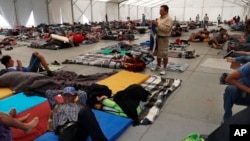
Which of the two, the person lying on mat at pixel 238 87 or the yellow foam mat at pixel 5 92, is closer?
the person lying on mat at pixel 238 87

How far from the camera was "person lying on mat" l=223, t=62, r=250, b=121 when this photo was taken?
249cm

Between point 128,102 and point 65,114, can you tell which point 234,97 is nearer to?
point 128,102

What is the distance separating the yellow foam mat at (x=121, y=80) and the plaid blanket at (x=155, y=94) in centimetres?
18

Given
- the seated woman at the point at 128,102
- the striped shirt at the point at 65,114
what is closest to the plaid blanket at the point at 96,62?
the seated woman at the point at 128,102

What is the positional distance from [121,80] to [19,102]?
6.57ft

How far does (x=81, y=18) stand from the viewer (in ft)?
76.3

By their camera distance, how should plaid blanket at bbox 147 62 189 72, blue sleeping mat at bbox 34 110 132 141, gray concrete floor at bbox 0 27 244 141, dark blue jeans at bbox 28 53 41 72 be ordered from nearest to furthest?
blue sleeping mat at bbox 34 110 132 141
gray concrete floor at bbox 0 27 244 141
dark blue jeans at bbox 28 53 41 72
plaid blanket at bbox 147 62 189 72

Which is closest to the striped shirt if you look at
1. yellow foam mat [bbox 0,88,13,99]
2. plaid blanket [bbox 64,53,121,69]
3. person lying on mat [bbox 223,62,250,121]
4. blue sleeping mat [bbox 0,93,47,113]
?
blue sleeping mat [bbox 0,93,47,113]

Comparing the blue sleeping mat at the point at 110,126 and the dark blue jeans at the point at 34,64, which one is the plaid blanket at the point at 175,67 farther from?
the blue sleeping mat at the point at 110,126

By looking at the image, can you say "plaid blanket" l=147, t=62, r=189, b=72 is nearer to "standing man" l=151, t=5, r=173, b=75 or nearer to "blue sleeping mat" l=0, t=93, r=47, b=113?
"standing man" l=151, t=5, r=173, b=75

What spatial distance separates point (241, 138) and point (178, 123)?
56.5 inches

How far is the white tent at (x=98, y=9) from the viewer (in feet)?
58.2

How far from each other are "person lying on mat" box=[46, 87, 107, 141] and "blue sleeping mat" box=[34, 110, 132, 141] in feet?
0.40

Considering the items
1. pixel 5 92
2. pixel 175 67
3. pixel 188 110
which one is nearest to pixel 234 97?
pixel 188 110
